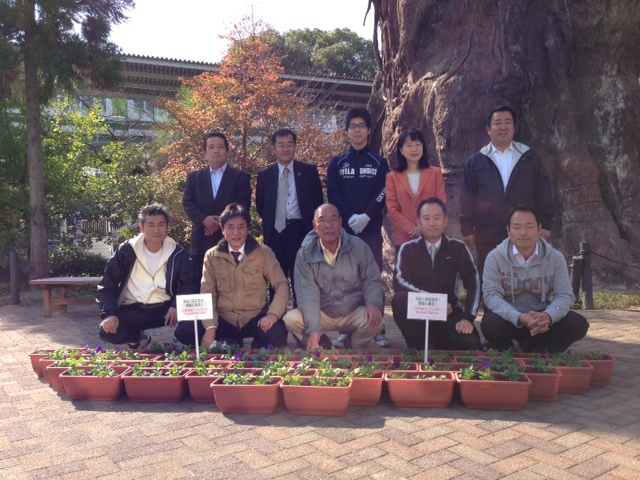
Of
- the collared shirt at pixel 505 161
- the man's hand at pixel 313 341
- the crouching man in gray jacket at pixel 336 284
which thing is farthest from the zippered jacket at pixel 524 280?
the man's hand at pixel 313 341

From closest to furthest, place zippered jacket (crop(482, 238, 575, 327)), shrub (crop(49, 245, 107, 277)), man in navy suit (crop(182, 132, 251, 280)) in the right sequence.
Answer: zippered jacket (crop(482, 238, 575, 327)) → man in navy suit (crop(182, 132, 251, 280)) → shrub (crop(49, 245, 107, 277))

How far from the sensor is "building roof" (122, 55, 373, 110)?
1436cm

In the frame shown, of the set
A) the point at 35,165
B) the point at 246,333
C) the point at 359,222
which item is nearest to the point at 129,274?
the point at 246,333

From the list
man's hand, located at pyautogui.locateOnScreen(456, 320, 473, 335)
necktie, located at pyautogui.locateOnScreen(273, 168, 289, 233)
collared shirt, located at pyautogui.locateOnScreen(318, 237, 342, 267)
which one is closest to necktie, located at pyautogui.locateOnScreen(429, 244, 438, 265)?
man's hand, located at pyautogui.locateOnScreen(456, 320, 473, 335)

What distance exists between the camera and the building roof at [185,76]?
14.4 m

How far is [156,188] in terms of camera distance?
11664 millimetres

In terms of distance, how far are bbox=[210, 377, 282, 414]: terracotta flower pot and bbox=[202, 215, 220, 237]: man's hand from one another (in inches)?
85.0

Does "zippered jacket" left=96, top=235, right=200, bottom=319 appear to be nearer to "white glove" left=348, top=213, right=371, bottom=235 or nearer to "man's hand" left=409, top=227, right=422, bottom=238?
"white glove" left=348, top=213, right=371, bottom=235

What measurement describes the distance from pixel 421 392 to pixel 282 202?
2.51 metres

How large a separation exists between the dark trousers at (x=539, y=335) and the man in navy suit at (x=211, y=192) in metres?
2.41

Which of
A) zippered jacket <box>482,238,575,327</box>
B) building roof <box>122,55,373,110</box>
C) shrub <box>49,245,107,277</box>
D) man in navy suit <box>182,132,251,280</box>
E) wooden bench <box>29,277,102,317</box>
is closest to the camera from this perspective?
zippered jacket <box>482,238,575,327</box>

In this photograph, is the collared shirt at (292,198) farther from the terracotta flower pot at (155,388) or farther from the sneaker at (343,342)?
the terracotta flower pot at (155,388)

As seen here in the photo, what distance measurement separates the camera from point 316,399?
3.39 m

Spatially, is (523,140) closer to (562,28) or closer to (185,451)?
(562,28)
